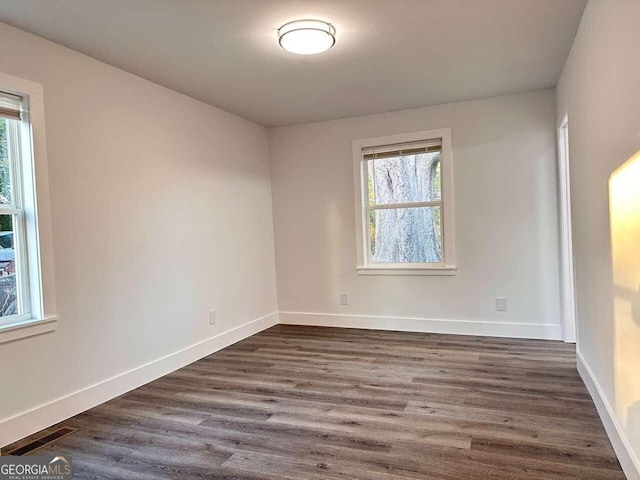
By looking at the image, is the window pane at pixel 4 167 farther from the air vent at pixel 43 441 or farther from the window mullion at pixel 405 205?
the window mullion at pixel 405 205

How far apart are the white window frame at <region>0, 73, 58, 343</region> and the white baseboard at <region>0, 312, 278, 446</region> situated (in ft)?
1.59

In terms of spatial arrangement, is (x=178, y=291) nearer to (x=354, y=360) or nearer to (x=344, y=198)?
(x=354, y=360)

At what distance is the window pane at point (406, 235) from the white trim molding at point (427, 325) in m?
0.65

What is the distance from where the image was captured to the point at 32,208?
101 inches

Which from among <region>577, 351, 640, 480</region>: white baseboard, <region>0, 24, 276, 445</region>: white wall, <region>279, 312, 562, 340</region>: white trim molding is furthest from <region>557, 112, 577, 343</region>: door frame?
<region>0, 24, 276, 445</region>: white wall

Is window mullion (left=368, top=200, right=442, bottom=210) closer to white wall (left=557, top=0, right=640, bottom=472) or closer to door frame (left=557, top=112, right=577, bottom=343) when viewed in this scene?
door frame (left=557, top=112, right=577, bottom=343)

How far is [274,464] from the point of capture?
211 centimetres

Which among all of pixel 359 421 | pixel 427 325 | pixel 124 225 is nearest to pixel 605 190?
pixel 359 421

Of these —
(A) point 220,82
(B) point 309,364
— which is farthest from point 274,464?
(A) point 220,82

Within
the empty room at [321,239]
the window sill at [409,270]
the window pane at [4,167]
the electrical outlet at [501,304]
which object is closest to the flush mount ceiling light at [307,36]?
the empty room at [321,239]

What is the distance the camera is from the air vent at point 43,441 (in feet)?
7.43

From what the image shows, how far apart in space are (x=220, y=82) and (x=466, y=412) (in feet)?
9.95

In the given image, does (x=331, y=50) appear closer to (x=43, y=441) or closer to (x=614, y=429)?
(x=614, y=429)

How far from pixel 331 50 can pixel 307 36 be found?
39 cm
